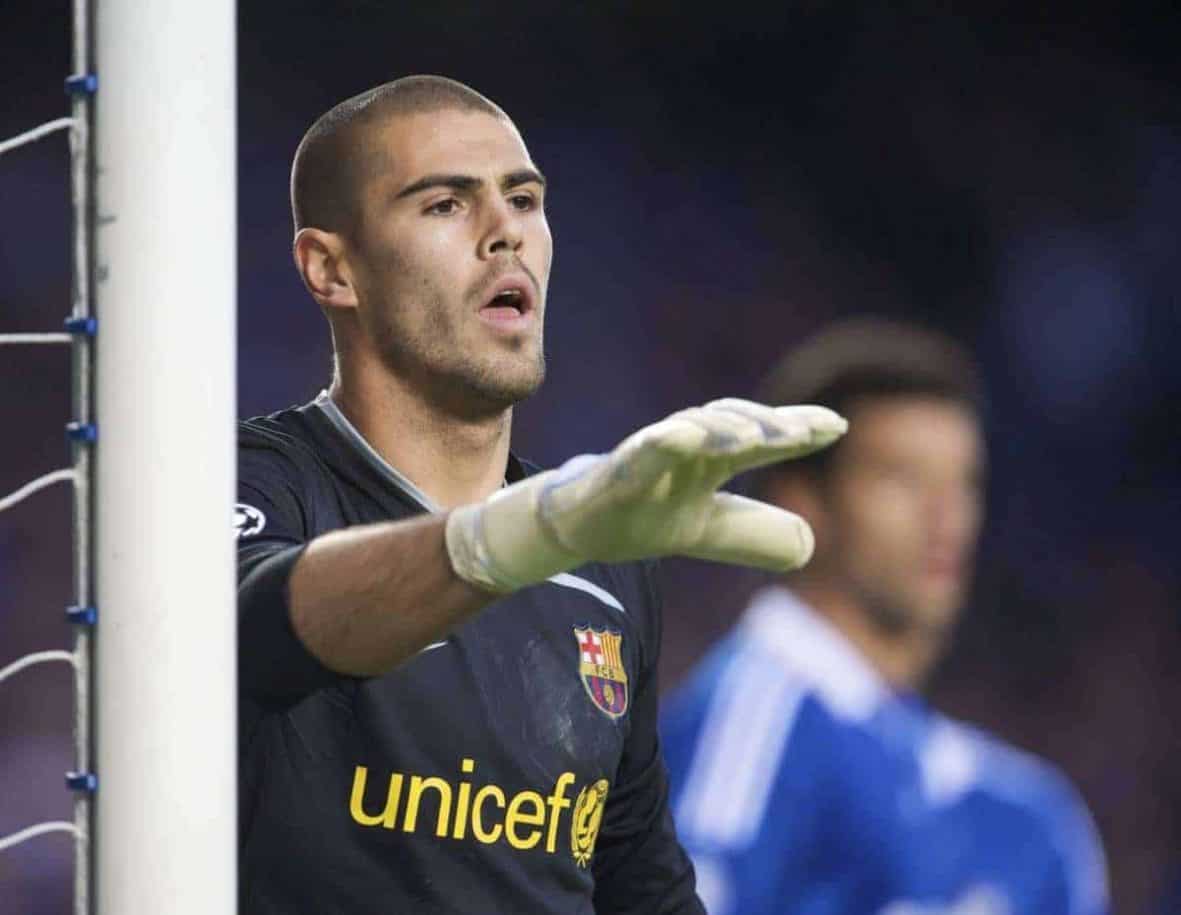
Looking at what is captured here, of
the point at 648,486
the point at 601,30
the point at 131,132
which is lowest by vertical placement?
the point at 648,486

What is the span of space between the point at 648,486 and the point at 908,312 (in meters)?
2.91

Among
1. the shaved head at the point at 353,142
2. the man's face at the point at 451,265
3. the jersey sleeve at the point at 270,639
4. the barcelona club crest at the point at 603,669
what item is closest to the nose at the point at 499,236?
the man's face at the point at 451,265

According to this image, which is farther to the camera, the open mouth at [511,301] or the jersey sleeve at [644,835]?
the jersey sleeve at [644,835]

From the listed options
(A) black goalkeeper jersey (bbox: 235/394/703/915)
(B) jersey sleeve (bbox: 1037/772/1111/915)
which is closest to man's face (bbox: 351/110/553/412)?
(A) black goalkeeper jersey (bbox: 235/394/703/915)

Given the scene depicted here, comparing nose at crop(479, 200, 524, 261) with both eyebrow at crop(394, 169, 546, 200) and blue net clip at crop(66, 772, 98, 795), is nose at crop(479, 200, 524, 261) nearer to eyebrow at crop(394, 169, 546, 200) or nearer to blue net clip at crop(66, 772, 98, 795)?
eyebrow at crop(394, 169, 546, 200)

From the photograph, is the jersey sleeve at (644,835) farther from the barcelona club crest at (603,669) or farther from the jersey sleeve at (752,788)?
the jersey sleeve at (752,788)

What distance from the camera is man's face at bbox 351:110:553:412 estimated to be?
1715 millimetres

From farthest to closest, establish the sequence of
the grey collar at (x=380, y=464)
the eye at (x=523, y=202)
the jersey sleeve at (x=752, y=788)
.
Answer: the jersey sleeve at (x=752, y=788), the eye at (x=523, y=202), the grey collar at (x=380, y=464)

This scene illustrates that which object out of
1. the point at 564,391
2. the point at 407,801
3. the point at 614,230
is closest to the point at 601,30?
the point at 614,230

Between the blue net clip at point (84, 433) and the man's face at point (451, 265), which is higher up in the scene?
the man's face at point (451, 265)

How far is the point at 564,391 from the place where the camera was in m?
3.64

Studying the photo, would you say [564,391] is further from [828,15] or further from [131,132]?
[131,132]

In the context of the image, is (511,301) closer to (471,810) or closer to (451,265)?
(451,265)

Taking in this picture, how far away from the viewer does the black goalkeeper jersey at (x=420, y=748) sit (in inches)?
59.4
